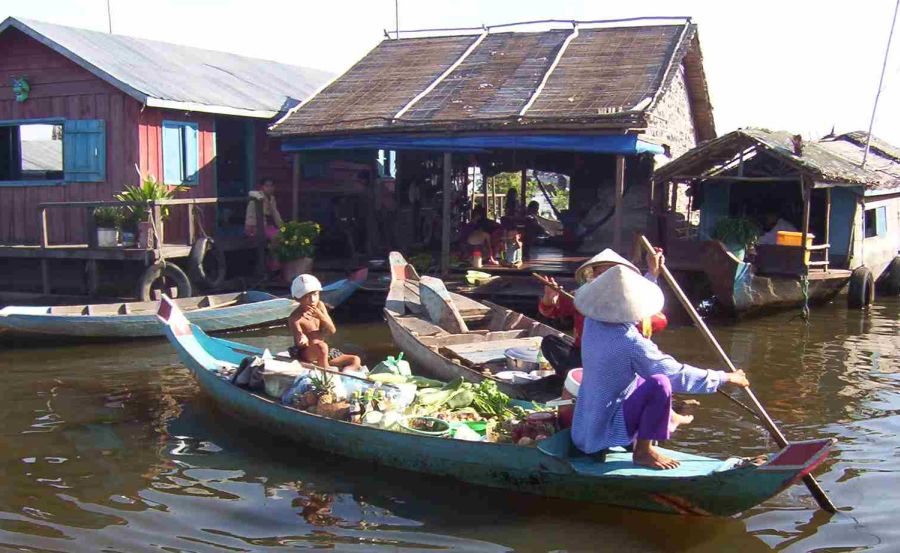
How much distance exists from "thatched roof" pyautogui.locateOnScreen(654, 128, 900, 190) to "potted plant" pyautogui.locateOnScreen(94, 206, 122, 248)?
8.04m

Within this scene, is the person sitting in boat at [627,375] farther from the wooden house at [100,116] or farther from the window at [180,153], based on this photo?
the window at [180,153]

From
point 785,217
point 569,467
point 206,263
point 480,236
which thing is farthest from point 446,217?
point 569,467

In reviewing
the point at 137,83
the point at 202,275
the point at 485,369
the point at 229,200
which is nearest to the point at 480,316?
the point at 485,369

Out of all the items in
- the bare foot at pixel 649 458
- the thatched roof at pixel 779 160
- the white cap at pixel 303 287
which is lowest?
the bare foot at pixel 649 458

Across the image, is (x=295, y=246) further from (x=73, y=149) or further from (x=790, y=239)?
(x=790, y=239)

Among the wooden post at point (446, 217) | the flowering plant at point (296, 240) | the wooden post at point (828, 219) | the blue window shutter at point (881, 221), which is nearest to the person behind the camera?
the wooden post at point (446, 217)

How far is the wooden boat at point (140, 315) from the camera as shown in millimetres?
11148

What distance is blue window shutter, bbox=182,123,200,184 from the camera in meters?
15.0

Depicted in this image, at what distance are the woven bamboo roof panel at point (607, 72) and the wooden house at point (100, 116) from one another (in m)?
5.26

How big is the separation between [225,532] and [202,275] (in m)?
8.28

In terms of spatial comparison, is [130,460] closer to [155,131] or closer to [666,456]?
[666,456]

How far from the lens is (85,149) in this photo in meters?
14.5

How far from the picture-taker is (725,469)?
5.48 meters

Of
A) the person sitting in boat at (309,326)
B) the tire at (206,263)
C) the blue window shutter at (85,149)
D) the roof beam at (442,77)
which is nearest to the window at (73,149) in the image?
the blue window shutter at (85,149)
